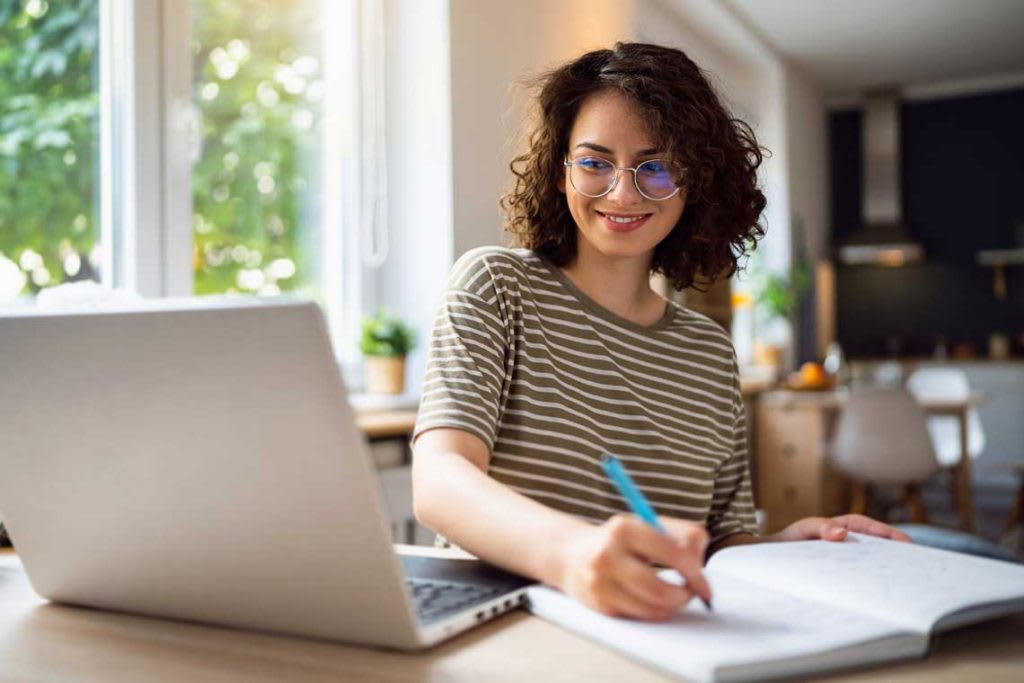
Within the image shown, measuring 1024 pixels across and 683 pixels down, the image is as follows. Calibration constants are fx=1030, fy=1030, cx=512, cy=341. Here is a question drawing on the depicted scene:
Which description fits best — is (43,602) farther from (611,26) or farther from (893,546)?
(611,26)

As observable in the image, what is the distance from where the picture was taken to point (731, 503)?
1309 mm

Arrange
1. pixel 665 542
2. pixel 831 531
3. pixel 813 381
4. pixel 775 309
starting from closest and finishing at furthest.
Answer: pixel 665 542
pixel 831 531
pixel 813 381
pixel 775 309

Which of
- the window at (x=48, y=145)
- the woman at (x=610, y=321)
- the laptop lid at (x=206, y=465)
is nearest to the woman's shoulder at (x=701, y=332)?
the woman at (x=610, y=321)

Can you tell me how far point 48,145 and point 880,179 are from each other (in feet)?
21.8

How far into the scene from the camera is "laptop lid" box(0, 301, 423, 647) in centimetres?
62

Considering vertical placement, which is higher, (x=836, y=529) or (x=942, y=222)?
(x=942, y=222)

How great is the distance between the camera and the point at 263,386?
0.62m

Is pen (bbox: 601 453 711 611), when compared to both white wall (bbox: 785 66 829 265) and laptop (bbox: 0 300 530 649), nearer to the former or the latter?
laptop (bbox: 0 300 530 649)

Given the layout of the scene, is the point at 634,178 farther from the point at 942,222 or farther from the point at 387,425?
the point at 942,222

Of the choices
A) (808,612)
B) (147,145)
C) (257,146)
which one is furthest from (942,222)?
(808,612)

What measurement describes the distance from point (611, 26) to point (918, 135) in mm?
4539

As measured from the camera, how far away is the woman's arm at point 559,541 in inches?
25.8

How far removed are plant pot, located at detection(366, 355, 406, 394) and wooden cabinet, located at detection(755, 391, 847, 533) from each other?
2.51 meters

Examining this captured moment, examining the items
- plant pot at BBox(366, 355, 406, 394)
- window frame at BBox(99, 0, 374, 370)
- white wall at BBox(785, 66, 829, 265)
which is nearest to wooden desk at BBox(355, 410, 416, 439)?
plant pot at BBox(366, 355, 406, 394)
